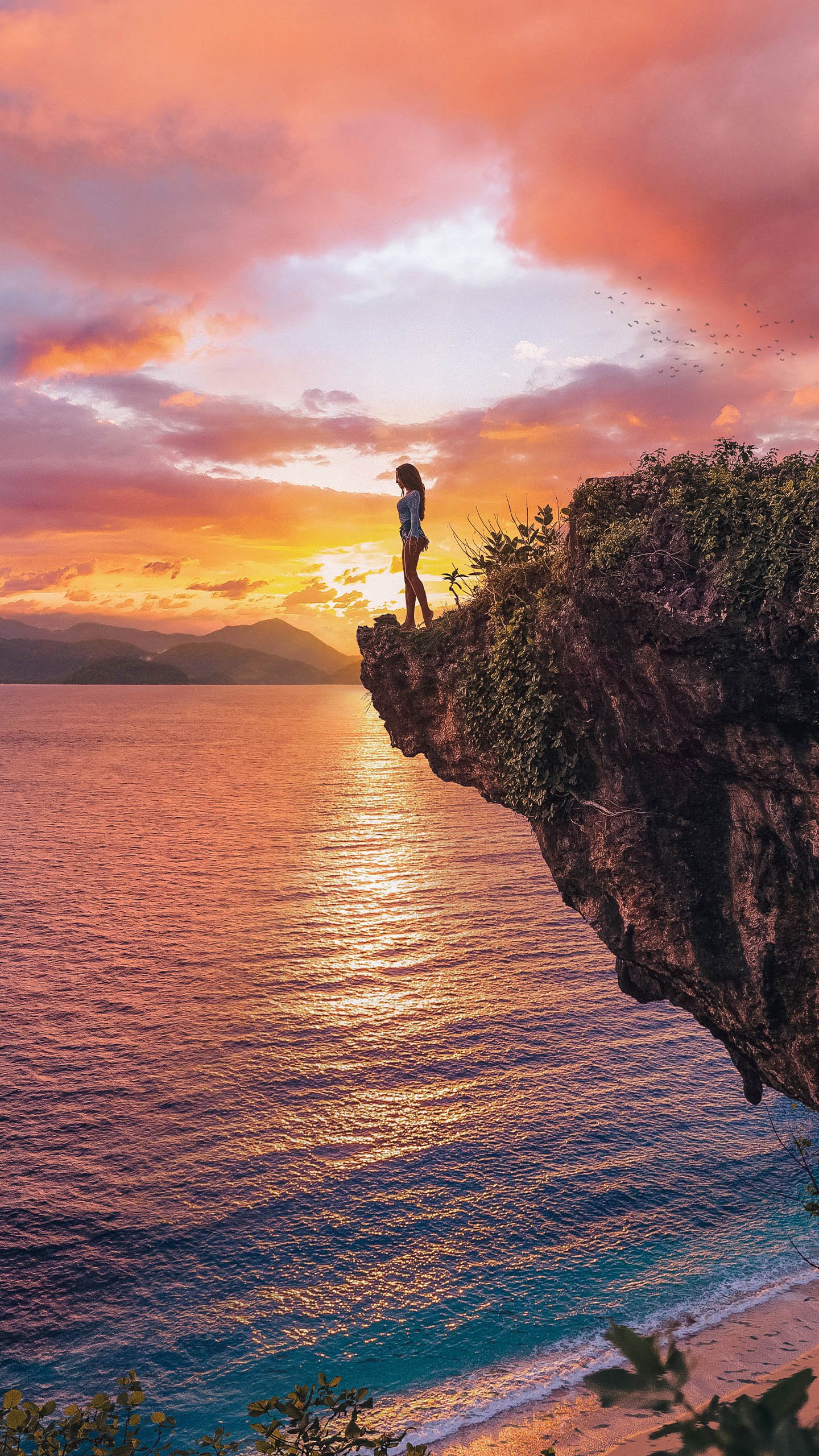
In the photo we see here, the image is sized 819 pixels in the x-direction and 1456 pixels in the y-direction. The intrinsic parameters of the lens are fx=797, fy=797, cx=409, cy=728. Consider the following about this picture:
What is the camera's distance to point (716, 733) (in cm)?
909

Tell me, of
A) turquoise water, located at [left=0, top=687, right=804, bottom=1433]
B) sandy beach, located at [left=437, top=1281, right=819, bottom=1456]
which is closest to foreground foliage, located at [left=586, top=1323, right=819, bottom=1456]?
sandy beach, located at [left=437, top=1281, right=819, bottom=1456]

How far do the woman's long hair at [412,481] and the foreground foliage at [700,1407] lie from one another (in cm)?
1556

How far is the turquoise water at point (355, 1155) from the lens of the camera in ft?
49.5

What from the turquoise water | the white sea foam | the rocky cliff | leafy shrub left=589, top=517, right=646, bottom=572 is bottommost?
the white sea foam

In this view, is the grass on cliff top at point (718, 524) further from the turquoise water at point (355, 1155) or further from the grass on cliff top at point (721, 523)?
the turquoise water at point (355, 1155)

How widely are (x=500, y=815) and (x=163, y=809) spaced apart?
29.4m

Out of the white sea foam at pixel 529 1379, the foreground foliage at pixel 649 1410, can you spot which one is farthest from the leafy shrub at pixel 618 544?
the white sea foam at pixel 529 1379

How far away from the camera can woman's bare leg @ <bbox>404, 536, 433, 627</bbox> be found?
14492 mm

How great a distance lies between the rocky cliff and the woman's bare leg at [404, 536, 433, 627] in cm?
196

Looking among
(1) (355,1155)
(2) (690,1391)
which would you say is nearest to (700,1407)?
(2) (690,1391)

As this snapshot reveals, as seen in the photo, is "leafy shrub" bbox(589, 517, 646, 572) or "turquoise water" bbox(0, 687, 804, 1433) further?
"turquoise water" bbox(0, 687, 804, 1433)

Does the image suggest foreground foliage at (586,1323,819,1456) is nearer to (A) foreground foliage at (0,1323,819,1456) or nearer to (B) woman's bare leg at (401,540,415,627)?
(A) foreground foliage at (0,1323,819,1456)

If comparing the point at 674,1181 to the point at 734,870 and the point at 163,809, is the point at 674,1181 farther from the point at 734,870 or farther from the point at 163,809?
the point at 163,809

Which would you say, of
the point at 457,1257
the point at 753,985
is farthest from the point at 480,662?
the point at 457,1257
